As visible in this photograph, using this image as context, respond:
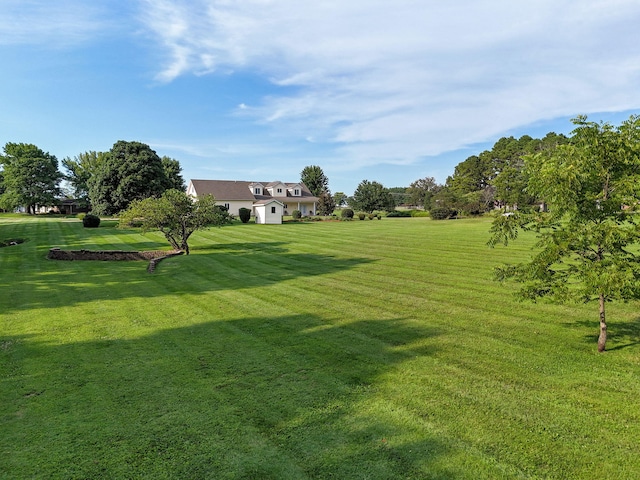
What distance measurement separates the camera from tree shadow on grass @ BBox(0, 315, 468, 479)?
3.64 metres

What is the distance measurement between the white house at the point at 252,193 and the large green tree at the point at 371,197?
11.0 m

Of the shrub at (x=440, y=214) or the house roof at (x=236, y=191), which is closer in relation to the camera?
the shrub at (x=440, y=214)

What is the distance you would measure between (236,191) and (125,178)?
725 inches

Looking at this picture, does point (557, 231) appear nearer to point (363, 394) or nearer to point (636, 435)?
point (636, 435)

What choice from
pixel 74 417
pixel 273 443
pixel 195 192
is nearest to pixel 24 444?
pixel 74 417

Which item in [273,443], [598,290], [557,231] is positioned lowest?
[273,443]

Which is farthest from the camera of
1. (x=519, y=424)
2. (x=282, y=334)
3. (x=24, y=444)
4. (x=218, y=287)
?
(x=218, y=287)

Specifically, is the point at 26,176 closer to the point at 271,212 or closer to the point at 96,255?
the point at 271,212

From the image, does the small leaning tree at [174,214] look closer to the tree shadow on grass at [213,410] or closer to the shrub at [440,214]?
the tree shadow on grass at [213,410]

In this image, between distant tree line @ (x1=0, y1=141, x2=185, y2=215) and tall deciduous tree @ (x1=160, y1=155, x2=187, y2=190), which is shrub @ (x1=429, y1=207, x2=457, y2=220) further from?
tall deciduous tree @ (x1=160, y1=155, x2=187, y2=190)

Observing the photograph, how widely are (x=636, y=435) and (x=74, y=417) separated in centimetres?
629

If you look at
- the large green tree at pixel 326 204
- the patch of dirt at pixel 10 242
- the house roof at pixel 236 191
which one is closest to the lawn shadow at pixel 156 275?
the patch of dirt at pixel 10 242

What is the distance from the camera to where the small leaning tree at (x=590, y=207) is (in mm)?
5285

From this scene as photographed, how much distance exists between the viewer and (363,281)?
1221cm
